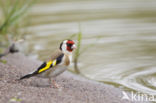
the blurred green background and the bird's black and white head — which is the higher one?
the bird's black and white head

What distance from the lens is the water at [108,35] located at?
660 centimetres

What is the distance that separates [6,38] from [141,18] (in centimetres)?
519

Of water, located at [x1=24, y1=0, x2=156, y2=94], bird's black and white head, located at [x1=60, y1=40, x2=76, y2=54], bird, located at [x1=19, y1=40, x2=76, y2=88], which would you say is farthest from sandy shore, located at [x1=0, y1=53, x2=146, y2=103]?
water, located at [x1=24, y1=0, x2=156, y2=94]

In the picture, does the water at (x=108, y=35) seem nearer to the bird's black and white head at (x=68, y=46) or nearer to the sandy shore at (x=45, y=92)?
the sandy shore at (x=45, y=92)

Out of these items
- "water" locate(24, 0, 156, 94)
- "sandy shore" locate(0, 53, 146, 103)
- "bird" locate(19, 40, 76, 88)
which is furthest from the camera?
"water" locate(24, 0, 156, 94)

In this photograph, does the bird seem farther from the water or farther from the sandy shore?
the water

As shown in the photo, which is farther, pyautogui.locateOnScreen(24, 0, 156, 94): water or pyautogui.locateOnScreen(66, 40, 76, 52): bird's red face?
pyautogui.locateOnScreen(24, 0, 156, 94): water

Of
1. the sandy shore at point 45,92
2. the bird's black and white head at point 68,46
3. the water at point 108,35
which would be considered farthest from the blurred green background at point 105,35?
the bird's black and white head at point 68,46

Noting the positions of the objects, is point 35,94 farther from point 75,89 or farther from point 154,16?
point 154,16

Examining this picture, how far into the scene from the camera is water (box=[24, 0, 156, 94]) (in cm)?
660

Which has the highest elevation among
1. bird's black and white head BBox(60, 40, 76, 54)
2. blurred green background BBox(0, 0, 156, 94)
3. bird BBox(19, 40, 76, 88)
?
bird's black and white head BBox(60, 40, 76, 54)

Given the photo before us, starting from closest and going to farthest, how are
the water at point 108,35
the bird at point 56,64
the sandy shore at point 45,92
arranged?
1. the sandy shore at point 45,92
2. the bird at point 56,64
3. the water at point 108,35

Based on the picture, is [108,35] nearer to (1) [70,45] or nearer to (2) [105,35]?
(2) [105,35]

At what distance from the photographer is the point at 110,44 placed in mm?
8883
